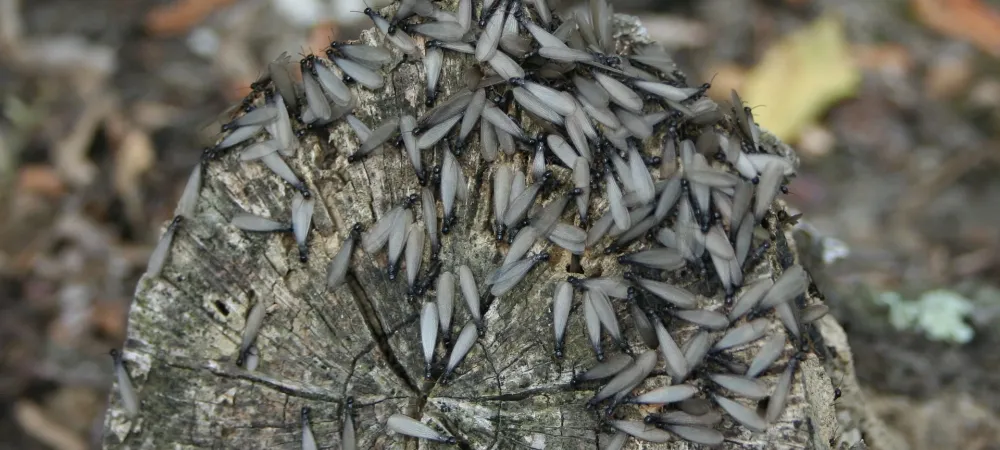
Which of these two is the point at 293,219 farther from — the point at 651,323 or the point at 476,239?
the point at 651,323

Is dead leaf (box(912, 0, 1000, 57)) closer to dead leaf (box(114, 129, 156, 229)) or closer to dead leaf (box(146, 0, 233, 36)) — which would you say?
dead leaf (box(146, 0, 233, 36))

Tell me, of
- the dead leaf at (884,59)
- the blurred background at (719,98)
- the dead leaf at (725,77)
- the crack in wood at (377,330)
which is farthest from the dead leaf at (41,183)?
the dead leaf at (884,59)

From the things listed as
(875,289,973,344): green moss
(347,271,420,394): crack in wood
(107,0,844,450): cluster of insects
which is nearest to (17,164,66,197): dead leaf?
(107,0,844,450): cluster of insects

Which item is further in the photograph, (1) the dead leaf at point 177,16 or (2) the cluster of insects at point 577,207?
(1) the dead leaf at point 177,16

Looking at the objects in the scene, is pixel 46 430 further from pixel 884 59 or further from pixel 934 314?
pixel 884 59

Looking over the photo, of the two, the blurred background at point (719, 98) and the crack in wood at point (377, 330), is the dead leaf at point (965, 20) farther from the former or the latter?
the crack in wood at point (377, 330)

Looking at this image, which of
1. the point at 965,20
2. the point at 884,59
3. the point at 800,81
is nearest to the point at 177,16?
the point at 800,81
